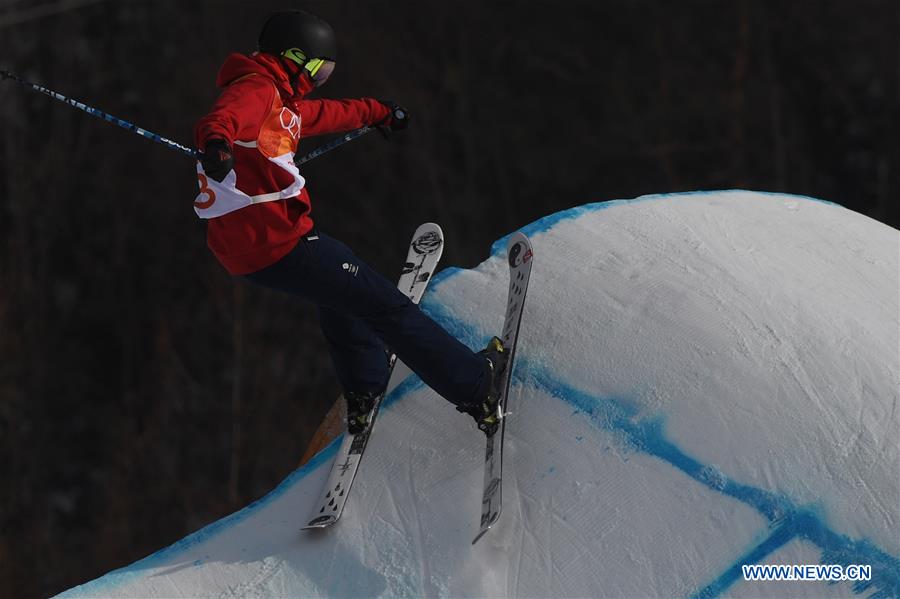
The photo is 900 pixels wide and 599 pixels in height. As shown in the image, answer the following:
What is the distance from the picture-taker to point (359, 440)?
4.20 meters

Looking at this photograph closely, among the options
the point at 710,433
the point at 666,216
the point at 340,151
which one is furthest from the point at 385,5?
the point at 710,433

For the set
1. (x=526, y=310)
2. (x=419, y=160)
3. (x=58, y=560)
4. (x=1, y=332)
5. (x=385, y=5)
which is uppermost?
(x=526, y=310)

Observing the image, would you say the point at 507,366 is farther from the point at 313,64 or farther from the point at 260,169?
the point at 313,64

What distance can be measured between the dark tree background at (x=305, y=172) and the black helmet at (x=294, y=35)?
11.7m

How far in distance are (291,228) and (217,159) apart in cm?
43

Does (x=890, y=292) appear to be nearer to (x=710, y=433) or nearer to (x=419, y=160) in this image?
(x=710, y=433)

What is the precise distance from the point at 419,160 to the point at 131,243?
3.89 metres

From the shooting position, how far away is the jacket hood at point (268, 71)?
3.86m

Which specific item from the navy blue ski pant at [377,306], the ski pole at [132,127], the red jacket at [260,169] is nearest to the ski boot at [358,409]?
the navy blue ski pant at [377,306]

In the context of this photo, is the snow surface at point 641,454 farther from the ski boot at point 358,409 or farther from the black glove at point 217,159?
the black glove at point 217,159

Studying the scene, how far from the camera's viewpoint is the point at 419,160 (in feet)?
53.8

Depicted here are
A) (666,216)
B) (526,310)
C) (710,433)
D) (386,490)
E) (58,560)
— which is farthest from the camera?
(58,560)

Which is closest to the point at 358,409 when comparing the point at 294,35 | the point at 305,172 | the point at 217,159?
the point at 217,159

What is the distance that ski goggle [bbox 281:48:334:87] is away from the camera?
3912 mm
